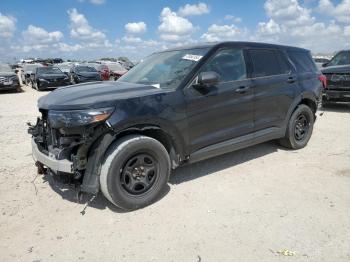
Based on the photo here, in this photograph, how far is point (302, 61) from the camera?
641cm

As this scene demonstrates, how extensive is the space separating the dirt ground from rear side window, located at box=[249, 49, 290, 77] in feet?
4.81

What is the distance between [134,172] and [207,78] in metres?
1.47

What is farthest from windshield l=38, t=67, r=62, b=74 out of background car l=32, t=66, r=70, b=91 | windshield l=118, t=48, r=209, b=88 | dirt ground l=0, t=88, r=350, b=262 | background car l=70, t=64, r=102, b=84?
windshield l=118, t=48, r=209, b=88

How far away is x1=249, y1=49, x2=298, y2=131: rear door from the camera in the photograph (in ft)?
17.7

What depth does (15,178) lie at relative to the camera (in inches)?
203

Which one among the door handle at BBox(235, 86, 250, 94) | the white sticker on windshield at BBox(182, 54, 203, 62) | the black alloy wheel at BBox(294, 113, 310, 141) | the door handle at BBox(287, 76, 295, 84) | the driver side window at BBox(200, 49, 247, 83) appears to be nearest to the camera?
the white sticker on windshield at BBox(182, 54, 203, 62)

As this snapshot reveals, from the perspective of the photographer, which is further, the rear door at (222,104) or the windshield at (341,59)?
the windshield at (341,59)

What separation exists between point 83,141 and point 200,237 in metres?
1.58

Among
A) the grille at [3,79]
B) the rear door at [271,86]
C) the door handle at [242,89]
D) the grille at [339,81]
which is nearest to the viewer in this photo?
the door handle at [242,89]

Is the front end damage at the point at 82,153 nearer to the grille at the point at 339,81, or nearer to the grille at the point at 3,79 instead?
the grille at the point at 339,81

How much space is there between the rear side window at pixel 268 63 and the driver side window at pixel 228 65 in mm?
282

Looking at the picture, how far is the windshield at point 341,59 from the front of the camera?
1179cm

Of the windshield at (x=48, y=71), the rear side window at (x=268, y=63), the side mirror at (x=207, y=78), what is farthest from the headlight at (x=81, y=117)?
the windshield at (x=48, y=71)

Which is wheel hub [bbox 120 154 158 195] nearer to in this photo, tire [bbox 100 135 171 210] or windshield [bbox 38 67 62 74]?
tire [bbox 100 135 171 210]
